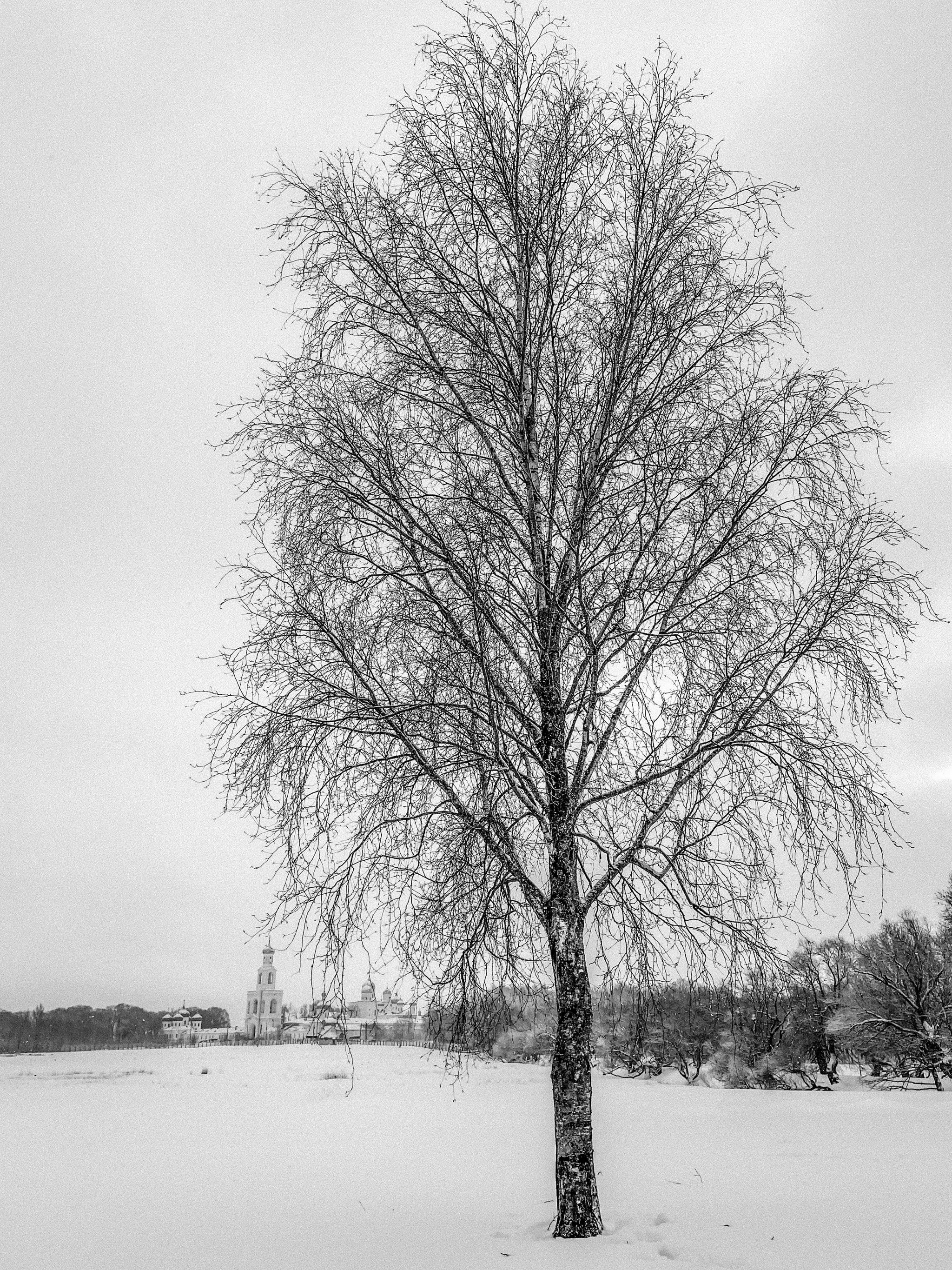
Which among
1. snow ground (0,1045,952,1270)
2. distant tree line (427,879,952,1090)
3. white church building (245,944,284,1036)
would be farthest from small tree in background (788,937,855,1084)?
white church building (245,944,284,1036)

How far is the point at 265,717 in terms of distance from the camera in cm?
543

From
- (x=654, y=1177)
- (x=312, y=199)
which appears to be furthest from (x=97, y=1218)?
(x=312, y=199)

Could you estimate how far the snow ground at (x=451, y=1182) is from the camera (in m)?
5.72

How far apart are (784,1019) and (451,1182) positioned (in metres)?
7.16

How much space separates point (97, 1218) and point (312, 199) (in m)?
12.0

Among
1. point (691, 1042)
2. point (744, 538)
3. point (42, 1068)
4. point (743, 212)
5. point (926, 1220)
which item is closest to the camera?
point (744, 538)

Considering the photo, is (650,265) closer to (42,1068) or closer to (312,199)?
(312,199)

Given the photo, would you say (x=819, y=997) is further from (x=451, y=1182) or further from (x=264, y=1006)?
(x=264, y=1006)

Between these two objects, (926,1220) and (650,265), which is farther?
(926,1220)

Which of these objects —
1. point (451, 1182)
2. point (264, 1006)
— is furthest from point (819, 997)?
point (264, 1006)

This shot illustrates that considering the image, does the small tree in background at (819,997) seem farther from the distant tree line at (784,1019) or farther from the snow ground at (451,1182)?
the snow ground at (451,1182)

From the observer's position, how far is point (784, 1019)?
5906mm

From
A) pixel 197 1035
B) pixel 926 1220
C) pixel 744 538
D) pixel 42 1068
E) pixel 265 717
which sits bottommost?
pixel 197 1035

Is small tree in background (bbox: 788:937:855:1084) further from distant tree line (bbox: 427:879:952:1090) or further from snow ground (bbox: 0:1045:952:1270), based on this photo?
snow ground (bbox: 0:1045:952:1270)
